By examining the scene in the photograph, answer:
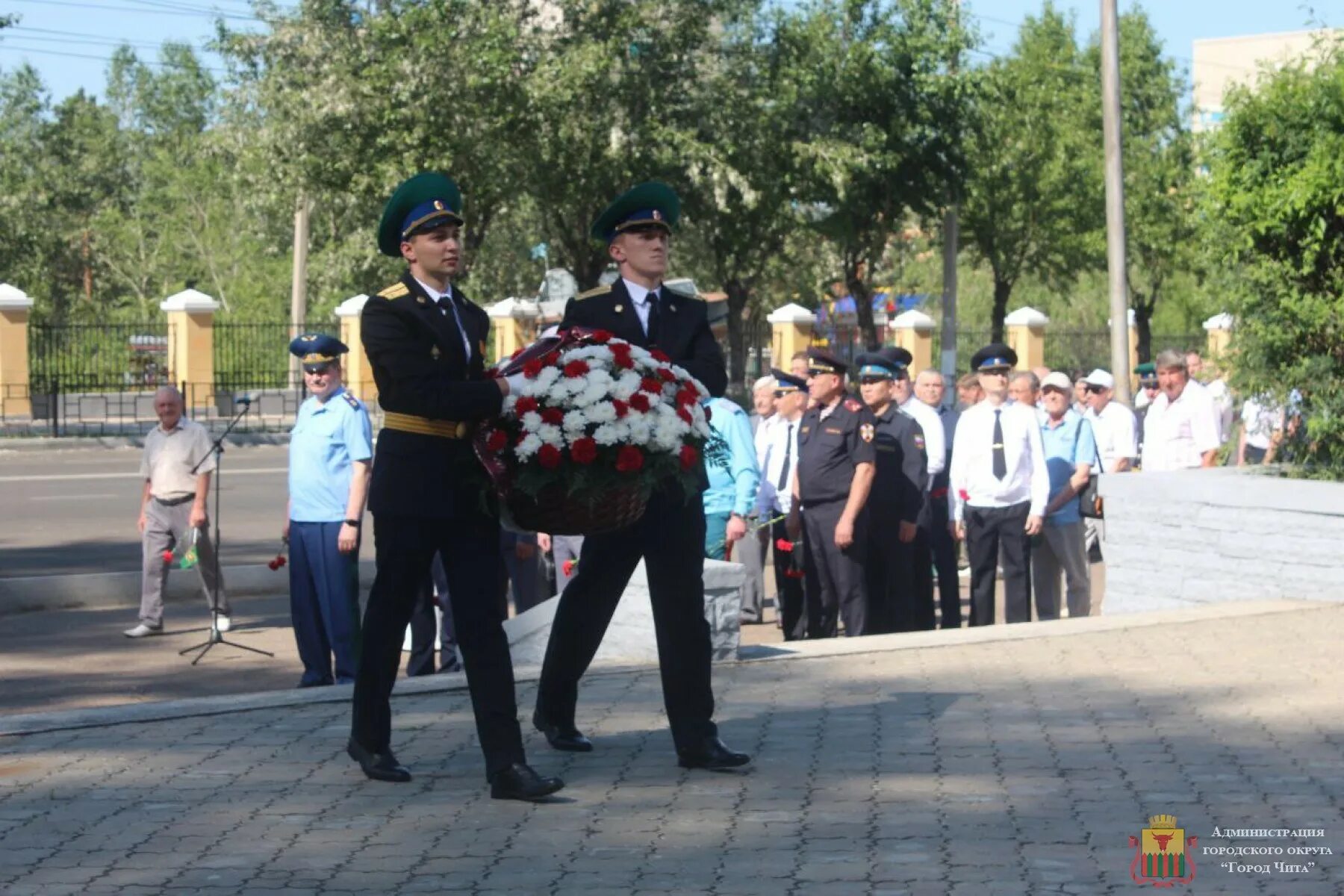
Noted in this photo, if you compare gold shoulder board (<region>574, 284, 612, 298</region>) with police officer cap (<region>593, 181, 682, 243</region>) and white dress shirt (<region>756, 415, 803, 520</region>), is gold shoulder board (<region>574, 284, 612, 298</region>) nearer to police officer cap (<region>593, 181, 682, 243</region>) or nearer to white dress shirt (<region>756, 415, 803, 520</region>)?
police officer cap (<region>593, 181, 682, 243</region>)

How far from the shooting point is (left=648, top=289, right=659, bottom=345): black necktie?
6516 mm

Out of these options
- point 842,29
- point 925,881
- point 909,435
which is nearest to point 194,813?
point 925,881

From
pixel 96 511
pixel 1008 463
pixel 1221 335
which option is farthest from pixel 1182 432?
pixel 96 511

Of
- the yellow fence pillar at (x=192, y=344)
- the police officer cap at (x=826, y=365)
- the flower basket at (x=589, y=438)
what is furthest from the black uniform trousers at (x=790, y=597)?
the yellow fence pillar at (x=192, y=344)

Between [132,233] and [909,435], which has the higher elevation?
[132,233]

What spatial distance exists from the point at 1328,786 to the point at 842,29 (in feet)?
107

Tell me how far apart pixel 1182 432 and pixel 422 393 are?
852 centimetres

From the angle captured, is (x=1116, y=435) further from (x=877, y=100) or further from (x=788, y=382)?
(x=877, y=100)

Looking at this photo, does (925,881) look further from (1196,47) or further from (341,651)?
(1196,47)

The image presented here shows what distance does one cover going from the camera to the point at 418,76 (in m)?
31.6

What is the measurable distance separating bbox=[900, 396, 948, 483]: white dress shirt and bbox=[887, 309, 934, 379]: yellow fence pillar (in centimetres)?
3051

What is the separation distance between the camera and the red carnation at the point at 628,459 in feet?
19.4

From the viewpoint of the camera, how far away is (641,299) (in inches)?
258

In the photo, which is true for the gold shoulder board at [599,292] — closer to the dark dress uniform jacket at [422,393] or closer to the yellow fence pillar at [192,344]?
the dark dress uniform jacket at [422,393]
